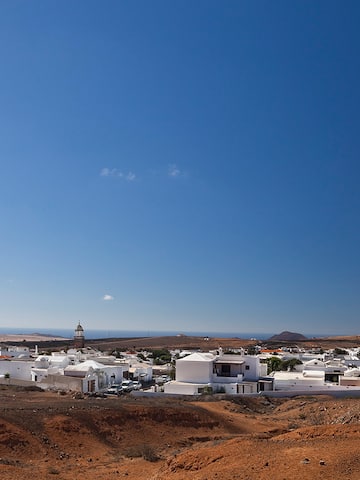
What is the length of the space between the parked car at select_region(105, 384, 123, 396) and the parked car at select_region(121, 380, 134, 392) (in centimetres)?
37

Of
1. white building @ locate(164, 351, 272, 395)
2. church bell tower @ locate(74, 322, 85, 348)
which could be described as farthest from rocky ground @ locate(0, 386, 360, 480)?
church bell tower @ locate(74, 322, 85, 348)

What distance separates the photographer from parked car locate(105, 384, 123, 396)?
139 feet

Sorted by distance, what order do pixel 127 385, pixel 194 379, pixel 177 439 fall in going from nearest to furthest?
pixel 177 439 < pixel 194 379 < pixel 127 385

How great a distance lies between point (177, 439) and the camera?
27.2 meters

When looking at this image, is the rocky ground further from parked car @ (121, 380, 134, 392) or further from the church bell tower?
the church bell tower

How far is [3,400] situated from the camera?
31641 mm

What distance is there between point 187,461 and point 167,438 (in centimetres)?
1090

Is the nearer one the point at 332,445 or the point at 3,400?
the point at 332,445

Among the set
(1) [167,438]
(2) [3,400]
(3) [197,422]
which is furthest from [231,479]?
(2) [3,400]

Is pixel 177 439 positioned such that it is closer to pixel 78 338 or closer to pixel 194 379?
pixel 194 379

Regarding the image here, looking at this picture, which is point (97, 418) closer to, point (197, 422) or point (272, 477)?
point (197, 422)

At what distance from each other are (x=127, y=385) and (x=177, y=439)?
19389 millimetres

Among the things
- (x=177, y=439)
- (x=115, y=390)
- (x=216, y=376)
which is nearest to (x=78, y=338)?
(x=115, y=390)

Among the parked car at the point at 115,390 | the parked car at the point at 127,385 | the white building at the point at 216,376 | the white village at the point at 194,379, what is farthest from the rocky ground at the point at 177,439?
the parked car at the point at 127,385
